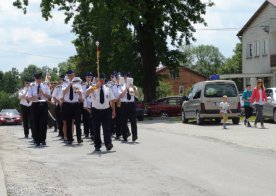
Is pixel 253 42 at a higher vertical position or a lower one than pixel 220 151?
higher

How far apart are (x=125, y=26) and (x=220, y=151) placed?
1089 inches

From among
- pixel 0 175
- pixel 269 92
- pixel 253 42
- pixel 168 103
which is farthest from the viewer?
pixel 253 42

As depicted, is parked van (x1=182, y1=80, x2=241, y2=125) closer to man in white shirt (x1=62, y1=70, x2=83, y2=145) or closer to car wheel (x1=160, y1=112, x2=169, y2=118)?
man in white shirt (x1=62, y1=70, x2=83, y2=145)

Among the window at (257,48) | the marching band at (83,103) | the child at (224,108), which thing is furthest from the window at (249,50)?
the marching band at (83,103)

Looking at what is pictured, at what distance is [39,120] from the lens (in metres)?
16.7

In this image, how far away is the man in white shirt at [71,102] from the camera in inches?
649

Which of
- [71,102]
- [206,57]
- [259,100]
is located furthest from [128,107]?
[206,57]

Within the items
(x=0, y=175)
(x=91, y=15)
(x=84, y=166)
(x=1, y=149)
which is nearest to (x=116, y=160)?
(x=84, y=166)

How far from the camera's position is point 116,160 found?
1263cm

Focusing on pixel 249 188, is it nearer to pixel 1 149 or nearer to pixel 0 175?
pixel 0 175

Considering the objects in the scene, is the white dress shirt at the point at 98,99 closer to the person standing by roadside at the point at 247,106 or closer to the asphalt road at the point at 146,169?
the asphalt road at the point at 146,169

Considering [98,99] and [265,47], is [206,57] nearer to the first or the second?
[265,47]

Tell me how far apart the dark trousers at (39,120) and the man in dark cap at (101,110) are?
2.27 metres

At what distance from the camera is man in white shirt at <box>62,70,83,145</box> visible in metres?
16.5
